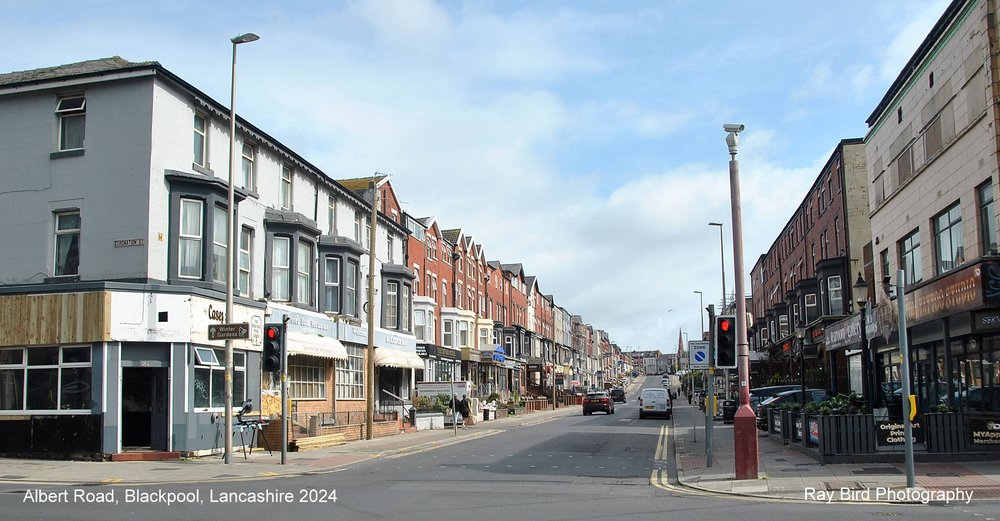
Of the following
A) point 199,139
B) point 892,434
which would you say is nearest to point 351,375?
point 199,139

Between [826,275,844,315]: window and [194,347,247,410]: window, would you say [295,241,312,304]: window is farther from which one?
[826,275,844,315]: window

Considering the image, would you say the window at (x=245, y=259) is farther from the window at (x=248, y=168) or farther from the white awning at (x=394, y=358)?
the white awning at (x=394, y=358)

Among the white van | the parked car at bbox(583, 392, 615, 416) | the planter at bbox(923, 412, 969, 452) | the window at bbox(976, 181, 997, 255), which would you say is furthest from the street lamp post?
the parked car at bbox(583, 392, 615, 416)

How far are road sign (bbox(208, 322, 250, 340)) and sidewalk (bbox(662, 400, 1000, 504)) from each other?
1024 centimetres

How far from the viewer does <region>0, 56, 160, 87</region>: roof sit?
22306mm

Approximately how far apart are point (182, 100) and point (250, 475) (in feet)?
36.0

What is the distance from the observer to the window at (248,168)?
1061 inches

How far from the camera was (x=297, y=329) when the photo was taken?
95.3 ft

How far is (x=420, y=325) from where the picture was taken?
49.8 metres

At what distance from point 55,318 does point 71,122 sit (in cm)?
555

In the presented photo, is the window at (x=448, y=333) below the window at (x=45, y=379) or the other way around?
the other way around

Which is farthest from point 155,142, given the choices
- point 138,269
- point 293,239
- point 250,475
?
point 250,475

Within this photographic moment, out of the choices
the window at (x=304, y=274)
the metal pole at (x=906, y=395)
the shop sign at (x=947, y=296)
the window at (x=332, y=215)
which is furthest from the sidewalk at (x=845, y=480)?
the window at (x=332, y=215)

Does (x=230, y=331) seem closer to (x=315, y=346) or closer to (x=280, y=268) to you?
(x=280, y=268)
